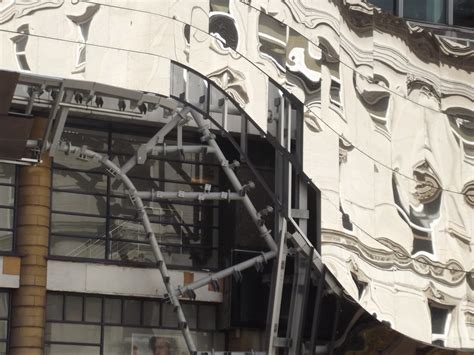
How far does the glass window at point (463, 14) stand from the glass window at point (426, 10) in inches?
11.9

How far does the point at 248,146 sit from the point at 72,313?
4893mm

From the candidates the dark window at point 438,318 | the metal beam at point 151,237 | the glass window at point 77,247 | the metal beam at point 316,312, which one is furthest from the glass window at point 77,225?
the dark window at point 438,318

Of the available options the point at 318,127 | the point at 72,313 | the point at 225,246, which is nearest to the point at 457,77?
the point at 318,127

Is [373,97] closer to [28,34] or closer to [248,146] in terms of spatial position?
[248,146]

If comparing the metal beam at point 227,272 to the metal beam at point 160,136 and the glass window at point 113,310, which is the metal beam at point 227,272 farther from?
the metal beam at point 160,136

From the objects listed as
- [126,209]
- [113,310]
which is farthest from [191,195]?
[113,310]

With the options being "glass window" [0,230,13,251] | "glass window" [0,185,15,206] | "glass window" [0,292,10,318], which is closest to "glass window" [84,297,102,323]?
"glass window" [0,292,10,318]

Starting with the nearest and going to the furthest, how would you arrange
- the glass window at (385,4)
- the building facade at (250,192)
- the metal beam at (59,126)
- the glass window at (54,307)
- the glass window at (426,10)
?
the metal beam at (59,126), the building facade at (250,192), the glass window at (54,307), the glass window at (385,4), the glass window at (426,10)

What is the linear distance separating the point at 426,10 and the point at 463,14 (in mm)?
Answer: 950

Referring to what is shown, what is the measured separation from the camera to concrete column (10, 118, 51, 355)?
89.9 ft

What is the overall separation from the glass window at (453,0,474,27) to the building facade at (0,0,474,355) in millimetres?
1853

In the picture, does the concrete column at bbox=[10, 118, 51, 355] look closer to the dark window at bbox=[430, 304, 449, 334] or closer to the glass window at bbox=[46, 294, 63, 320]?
the glass window at bbox=[46, 294, 63, 320]

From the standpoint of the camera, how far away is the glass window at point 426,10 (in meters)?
31.6

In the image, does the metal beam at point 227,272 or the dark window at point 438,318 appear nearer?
the metal beam at point 227,272
